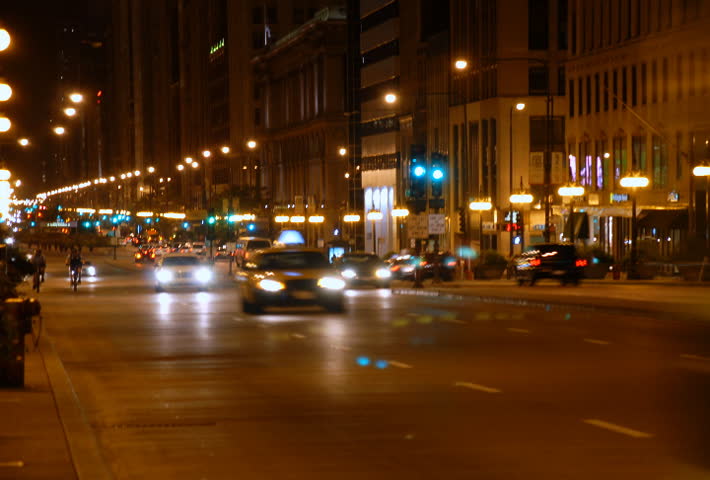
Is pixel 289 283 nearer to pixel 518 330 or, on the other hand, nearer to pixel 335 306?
pixel 335 306

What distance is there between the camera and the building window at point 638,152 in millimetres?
71125

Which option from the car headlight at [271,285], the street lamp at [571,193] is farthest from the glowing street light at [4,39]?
the street lamp at [571,193]

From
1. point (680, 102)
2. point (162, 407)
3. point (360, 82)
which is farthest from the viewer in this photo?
point (360, 82)

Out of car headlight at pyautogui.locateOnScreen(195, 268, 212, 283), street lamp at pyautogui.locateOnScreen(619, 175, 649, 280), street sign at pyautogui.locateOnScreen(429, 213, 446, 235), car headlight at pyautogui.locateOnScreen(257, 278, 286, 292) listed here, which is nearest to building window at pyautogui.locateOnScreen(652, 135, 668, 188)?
street lamp at pyautogui.locateOnScreen(619, 175, 649, 280)

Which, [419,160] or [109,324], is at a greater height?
[419,160]

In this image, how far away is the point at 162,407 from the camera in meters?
15.1

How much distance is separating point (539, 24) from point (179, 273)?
144 ft

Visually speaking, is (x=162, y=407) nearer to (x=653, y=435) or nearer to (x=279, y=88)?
(x=653, y=435)

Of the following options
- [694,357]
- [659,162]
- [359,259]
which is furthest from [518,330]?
[659,162]

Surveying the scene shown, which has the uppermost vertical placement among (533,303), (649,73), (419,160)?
(649,73)

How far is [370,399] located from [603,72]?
64.0 m

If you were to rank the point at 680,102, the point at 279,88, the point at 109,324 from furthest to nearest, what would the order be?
the point at 279,88 → the point at 680,102 → the point at 109,324

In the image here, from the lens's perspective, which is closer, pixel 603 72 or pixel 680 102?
pixel 680 102

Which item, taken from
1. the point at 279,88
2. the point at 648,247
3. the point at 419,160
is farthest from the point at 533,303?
the point at 279,88
